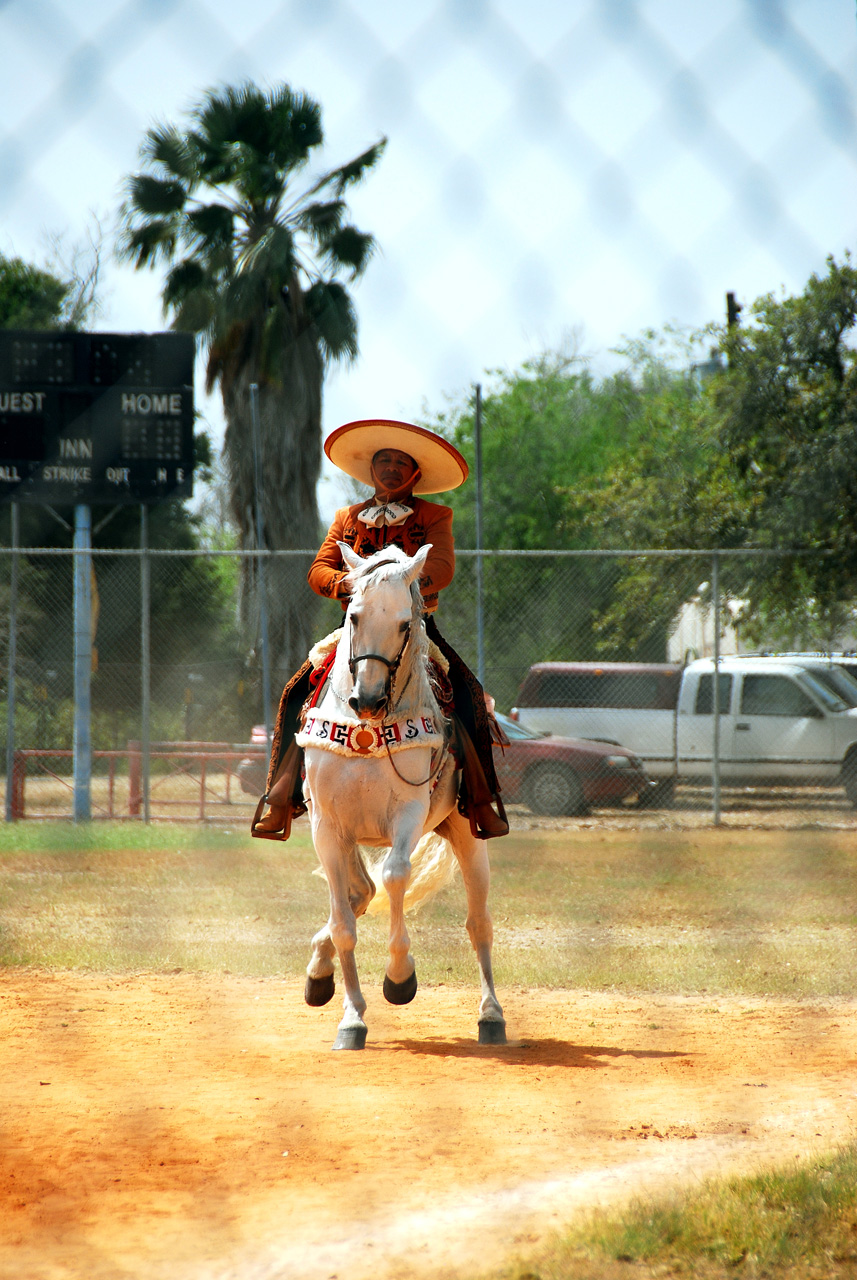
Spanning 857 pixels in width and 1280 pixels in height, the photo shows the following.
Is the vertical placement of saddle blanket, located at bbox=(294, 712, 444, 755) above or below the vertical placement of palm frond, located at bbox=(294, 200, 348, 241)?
below

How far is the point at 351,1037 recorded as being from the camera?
4.72 m

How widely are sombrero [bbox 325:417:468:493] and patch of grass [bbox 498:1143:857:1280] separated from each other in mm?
2929

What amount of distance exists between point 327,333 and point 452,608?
3.71m

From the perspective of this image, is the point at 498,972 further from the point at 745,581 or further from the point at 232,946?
the point at 745,581

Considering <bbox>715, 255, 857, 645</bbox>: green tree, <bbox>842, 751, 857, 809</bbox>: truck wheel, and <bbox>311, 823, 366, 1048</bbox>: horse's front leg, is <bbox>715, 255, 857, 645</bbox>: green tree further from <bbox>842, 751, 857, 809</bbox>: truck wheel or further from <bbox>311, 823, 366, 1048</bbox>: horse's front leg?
<bbox>311, 823, 366, 1048</bbox>: horse's front leg

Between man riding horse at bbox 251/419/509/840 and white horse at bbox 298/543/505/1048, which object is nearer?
white horse at bbox 298/543/505/1048

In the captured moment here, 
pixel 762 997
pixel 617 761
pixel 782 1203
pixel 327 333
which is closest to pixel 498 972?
pixel 762 997

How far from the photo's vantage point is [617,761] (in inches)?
505

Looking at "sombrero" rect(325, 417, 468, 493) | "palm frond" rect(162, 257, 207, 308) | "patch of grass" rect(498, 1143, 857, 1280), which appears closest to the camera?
"patch of grass" rect(498, 1143, 857, 1280)

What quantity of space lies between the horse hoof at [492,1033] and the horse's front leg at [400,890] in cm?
44

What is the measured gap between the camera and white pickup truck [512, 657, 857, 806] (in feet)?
42.6

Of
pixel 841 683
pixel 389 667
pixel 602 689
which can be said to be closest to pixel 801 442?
pixel 841 683

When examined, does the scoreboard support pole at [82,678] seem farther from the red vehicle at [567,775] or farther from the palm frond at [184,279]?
the palm frond at [184,279]

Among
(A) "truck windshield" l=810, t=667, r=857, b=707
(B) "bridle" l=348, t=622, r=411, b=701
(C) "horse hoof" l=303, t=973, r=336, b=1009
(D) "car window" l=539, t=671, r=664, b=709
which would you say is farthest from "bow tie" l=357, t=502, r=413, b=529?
(A) "truck windshield" l=810, t=667, r=857, b=707
